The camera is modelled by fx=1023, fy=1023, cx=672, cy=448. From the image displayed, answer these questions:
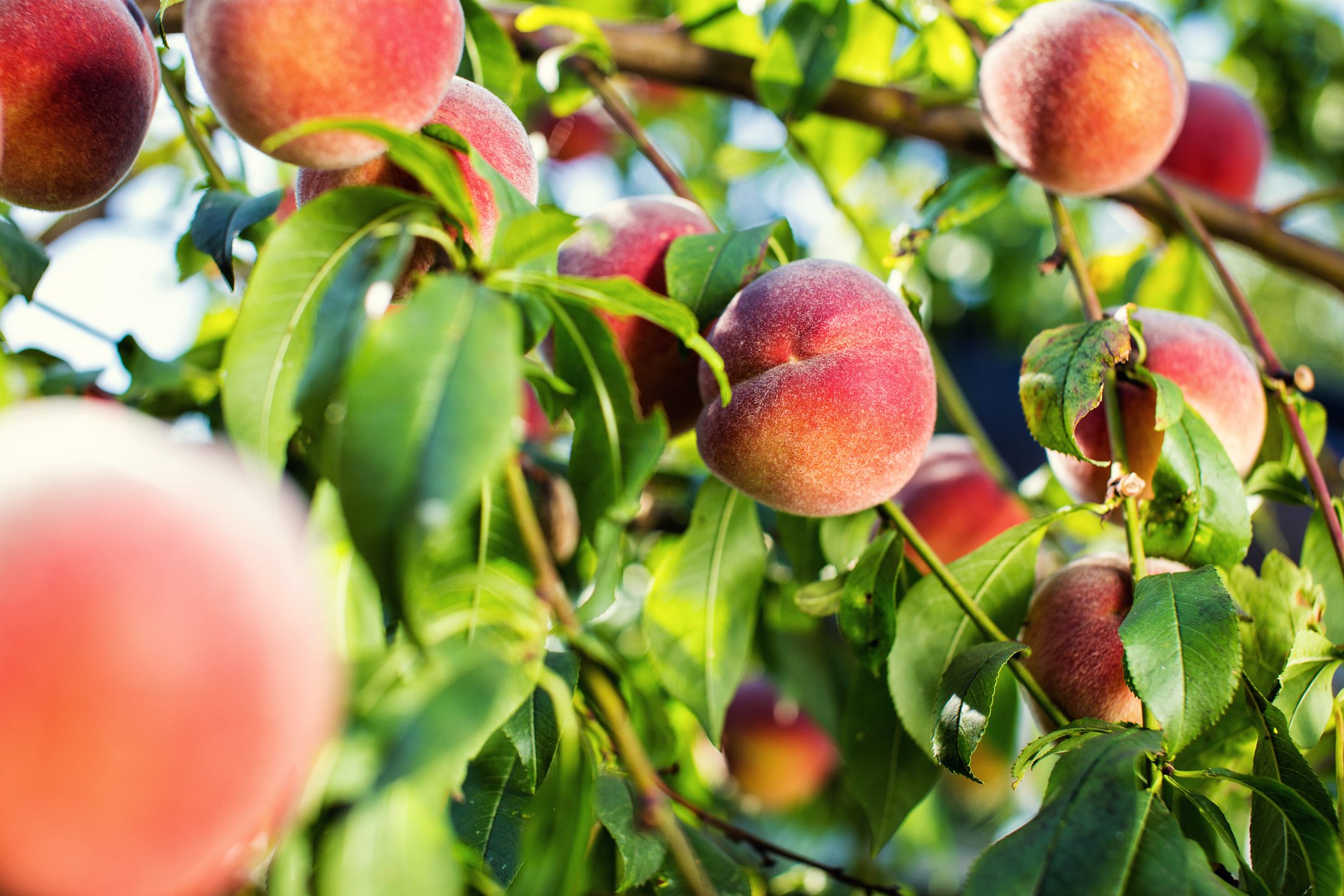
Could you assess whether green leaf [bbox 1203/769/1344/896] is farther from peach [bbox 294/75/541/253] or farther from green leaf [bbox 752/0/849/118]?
A: green leaf [bbox 752/0/849/118]

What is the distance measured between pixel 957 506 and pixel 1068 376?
0.50 meters

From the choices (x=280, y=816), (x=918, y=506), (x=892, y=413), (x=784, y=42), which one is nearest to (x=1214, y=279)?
(x=918, y=506)

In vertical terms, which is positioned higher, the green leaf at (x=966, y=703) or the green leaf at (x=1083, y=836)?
the green leaf at (x=1083, y=836)

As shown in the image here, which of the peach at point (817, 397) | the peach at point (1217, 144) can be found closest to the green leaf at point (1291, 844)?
the peach at point (817, 397)

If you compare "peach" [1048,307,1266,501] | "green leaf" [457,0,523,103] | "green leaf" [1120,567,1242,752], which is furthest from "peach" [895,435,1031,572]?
"green leaf" [457,0,523,103]

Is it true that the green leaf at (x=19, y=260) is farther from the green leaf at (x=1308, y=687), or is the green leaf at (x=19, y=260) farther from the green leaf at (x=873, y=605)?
the green leaf at (x=1308, y=687)

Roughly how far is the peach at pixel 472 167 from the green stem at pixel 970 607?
37 cm

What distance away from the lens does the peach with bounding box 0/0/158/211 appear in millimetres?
644

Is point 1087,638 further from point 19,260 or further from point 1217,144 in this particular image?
point 1217,144

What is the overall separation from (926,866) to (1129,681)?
198cm

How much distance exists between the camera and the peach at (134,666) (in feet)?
1.08

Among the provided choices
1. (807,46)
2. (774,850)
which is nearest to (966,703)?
(774,850)

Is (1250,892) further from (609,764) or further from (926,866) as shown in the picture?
(926,866)

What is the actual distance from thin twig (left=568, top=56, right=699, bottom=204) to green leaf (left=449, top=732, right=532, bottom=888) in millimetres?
531
